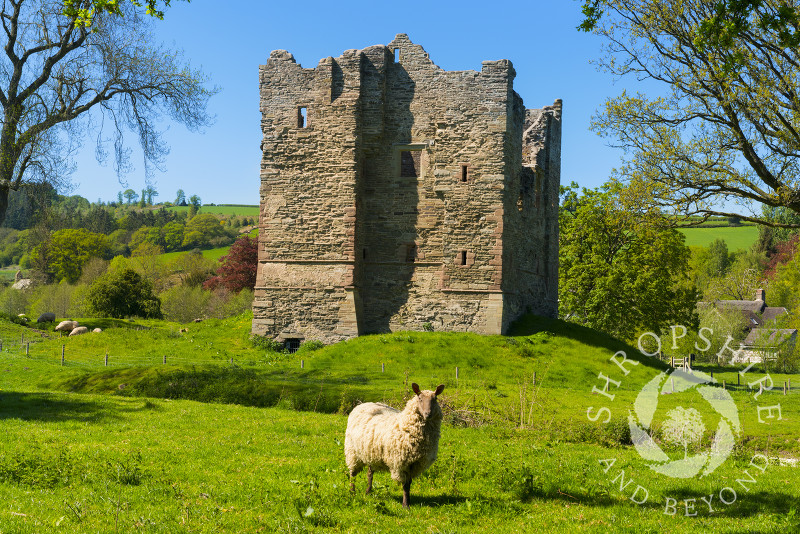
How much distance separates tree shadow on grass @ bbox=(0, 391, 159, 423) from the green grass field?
6 centimetres

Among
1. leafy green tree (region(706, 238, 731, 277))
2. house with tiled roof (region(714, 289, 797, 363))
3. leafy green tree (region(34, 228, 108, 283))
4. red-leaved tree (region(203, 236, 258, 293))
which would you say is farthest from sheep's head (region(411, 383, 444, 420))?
leafy green tree (region(706, 238, 731, 277))

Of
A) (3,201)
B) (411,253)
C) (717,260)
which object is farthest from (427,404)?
(717,260)

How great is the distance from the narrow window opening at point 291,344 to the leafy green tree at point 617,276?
1946cm

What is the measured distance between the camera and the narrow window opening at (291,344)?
3319 centimetres

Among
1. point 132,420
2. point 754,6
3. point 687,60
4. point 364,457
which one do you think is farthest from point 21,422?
point 687,60

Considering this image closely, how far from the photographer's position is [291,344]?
1309 inches

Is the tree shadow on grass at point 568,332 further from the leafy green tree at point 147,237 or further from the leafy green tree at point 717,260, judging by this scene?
the leafy green tree at point 147,237

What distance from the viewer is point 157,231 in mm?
125000

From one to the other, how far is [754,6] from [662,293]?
36.1 metres

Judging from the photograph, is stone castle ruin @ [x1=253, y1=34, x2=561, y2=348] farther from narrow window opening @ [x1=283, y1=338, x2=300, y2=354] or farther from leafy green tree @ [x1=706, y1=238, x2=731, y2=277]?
leafy green tree @ [x1=706, y1=238, x2=731, y2=277]

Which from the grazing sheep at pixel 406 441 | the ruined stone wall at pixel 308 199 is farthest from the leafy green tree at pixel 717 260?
the grazing sheep at pixel 406 441

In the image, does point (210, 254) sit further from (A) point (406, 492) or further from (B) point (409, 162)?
(A) point (406, 492)

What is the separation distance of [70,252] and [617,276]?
71.5 metres

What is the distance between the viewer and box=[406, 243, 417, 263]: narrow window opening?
33734mm
